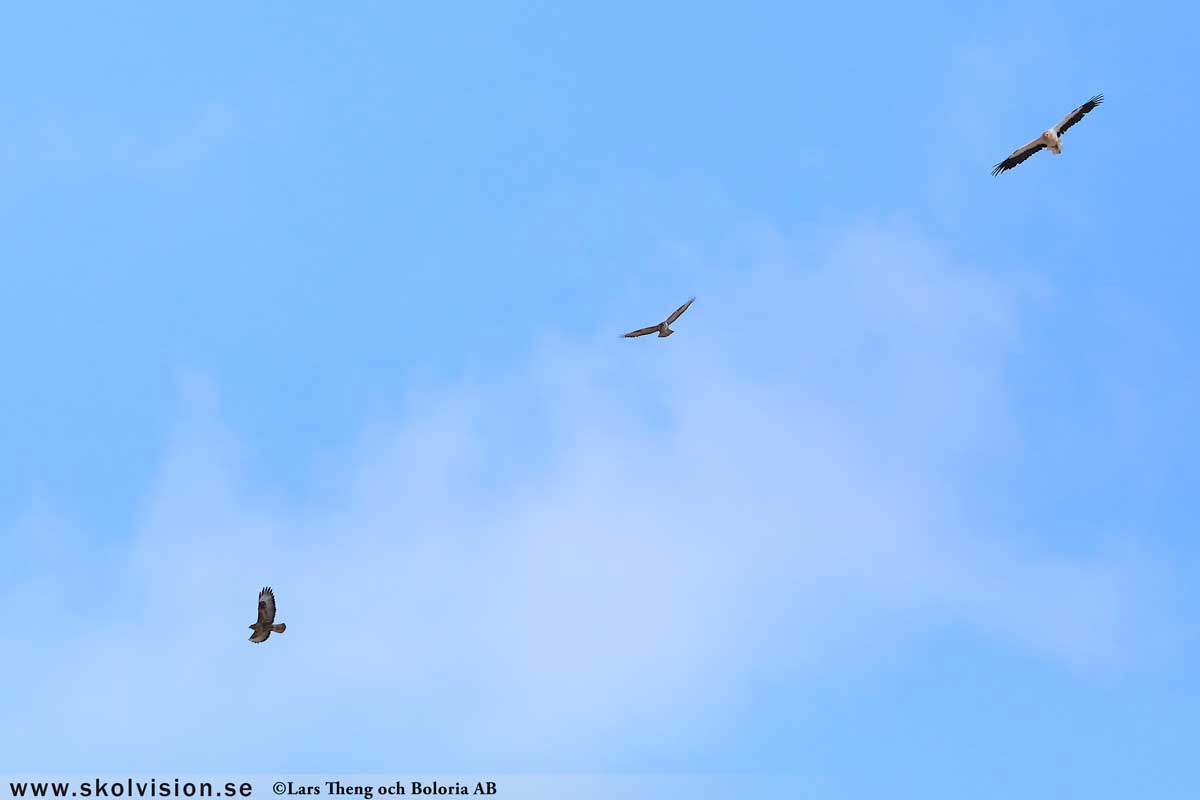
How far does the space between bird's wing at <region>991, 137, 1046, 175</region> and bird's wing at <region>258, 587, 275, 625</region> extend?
146ft

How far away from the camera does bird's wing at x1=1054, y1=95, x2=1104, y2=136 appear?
2768 inches

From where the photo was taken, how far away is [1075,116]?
71.1 meters

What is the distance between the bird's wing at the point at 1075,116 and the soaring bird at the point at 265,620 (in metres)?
48.4

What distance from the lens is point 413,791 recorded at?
53.2 metres

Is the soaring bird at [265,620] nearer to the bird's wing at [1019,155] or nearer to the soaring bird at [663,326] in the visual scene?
the soaring bird at [663,326]

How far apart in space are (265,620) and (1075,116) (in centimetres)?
5037

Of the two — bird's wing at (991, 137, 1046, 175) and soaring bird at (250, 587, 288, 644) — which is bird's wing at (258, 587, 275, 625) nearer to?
soaring bird at (250, 587, 288, 644)

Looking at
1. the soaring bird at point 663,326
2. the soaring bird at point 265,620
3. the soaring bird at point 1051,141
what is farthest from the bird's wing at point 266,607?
the soaring bird at point 1051,141

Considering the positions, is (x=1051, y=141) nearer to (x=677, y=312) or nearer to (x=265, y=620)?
(x=677, y=312)

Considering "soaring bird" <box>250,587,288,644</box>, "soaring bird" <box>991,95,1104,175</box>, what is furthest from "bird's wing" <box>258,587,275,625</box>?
"soaring bird" <box>991,95,1104,175</box>

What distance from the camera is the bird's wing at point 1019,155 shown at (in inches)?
2822

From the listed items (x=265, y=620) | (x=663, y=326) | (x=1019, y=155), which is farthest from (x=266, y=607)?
(x=1019, y=155)

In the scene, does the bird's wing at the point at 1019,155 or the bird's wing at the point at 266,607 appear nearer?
the bird's wing at the point at 266,607

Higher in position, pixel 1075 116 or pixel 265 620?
pixel 1075 116
